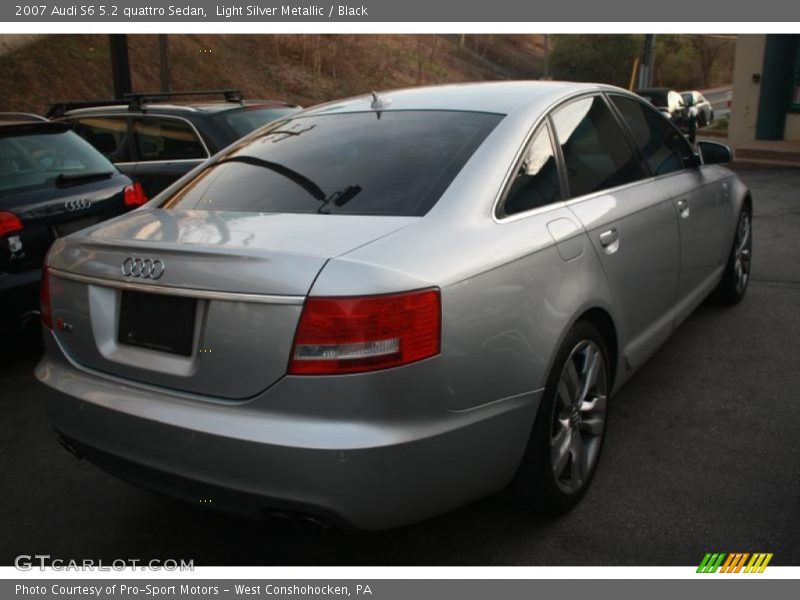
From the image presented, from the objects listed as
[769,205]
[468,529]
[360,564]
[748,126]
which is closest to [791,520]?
[468,529]

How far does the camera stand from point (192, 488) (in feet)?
7.75

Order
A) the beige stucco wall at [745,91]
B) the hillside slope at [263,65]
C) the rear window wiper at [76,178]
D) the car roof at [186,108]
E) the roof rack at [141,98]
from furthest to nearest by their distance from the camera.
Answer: the hillside slope at [263,65]
the beige stucco wall at [745,91]
the roof rack at [141,98]
the car roof at [186,108]
the rear window wiper at [76,178]

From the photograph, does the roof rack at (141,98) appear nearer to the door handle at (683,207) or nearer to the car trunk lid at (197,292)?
the door handle at (683,207)

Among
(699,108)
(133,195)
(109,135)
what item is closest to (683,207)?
(133,195)

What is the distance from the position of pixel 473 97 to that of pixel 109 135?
17.8 ft

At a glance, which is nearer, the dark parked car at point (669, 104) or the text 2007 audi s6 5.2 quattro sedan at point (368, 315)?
the text 2007 audi s6 5.2 quattro sedan at point (368, 315)

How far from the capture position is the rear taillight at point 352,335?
2.14 metres

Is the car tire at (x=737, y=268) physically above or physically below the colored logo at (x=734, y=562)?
above

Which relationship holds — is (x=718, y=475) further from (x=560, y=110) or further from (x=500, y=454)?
(x=560, y=110)

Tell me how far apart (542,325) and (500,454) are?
453mm

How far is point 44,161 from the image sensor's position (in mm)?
4977

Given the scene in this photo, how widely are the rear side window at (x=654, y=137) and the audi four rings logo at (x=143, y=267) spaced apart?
95.9 inches

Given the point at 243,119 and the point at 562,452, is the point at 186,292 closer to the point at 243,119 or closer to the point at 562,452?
the point at 562,452

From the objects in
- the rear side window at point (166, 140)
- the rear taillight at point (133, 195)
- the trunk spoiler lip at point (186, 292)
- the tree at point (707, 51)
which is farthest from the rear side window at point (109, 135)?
the tree at point (707, 51)
